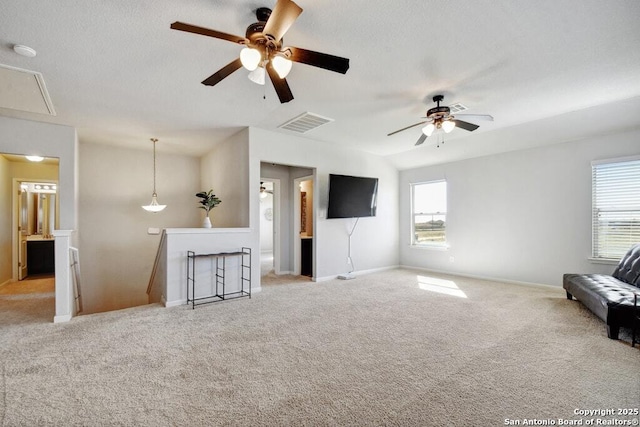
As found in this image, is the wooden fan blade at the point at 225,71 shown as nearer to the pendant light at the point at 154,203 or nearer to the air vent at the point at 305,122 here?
the air vent at the point at 305,122

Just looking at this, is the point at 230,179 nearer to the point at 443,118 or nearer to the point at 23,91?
the point at 23,91

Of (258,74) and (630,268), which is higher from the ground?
(258,74)

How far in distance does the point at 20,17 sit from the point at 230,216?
363 cm

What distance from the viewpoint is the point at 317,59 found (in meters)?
2.10

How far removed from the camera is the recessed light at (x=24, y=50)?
8.19ft

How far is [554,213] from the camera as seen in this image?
501 cm

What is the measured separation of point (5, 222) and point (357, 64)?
729cm

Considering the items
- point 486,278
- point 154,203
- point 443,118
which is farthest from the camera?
point 486,278

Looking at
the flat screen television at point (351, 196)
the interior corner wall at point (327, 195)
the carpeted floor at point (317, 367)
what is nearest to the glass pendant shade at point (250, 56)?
the carpeted floor at point (317, 367)

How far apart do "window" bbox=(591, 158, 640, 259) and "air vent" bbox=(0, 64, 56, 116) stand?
7532 millimetres

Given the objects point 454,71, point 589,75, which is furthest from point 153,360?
point 589,75

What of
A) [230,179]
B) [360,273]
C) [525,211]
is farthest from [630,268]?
[230,179]

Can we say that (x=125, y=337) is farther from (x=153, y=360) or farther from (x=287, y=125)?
(x=287, y=125)

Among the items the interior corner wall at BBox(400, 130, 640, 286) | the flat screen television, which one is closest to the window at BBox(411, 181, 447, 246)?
the interior corner wall at BBox(400, 130, 640, 286)
